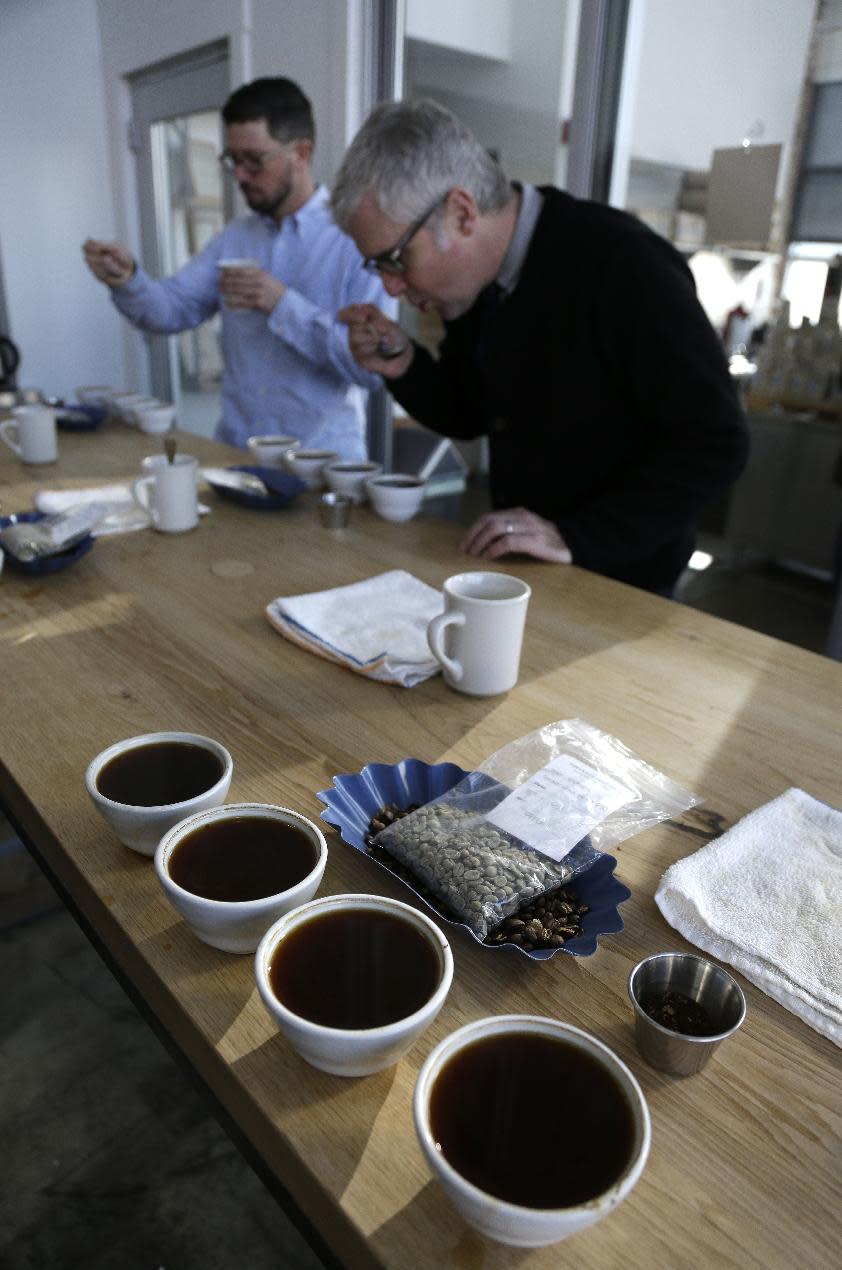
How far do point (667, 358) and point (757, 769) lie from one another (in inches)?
31.9

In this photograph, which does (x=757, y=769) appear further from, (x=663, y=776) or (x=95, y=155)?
(x=95, y=155)

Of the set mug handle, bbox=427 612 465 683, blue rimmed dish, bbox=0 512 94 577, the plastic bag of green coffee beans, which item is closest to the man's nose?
blue rimmed dish, bbox=0 512 94 577

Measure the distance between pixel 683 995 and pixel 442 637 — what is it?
0.52 metres

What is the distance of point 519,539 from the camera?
1491 millimetres

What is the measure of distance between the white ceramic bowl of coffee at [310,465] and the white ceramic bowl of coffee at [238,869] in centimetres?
129

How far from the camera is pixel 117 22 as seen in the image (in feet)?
14.2

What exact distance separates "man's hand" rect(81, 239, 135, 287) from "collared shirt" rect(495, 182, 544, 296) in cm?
152

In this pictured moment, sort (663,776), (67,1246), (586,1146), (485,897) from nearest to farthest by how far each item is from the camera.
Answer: (586,1146), (485,897), (663,776), (67,1246)

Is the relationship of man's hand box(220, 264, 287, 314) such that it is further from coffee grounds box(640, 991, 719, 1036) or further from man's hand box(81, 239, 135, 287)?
coffee grounds box(640, 991, 719, 1036)

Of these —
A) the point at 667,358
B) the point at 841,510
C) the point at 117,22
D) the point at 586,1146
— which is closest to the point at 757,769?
the point at 586,1146

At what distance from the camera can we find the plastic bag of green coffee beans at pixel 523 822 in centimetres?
69

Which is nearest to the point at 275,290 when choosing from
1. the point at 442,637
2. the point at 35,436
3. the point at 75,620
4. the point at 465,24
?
the point at 35,436

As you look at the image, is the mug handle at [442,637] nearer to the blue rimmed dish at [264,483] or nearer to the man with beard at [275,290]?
the blue rimmed dish at [264,483]

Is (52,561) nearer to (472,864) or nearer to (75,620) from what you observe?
(75,620)
